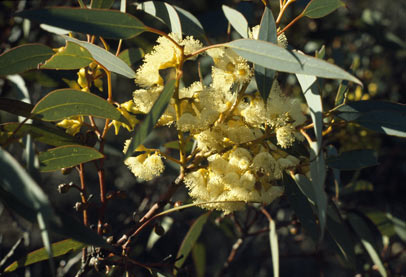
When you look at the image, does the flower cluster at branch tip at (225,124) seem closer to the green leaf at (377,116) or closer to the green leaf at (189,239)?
the green leaf at (377,116)

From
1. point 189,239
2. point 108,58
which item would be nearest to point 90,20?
point 108,58

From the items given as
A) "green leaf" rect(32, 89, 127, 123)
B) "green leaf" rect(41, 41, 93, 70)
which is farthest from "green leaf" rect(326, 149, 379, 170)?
"green leaf" rect(41, 41, 93, 70)

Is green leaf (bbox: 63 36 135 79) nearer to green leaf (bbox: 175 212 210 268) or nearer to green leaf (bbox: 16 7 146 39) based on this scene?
green leaf (bbox: 16 7 146 39)

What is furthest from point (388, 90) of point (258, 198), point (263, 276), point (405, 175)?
point (258, 198)

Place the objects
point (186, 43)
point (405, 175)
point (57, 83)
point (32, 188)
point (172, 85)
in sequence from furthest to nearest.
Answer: point (405, 175) → point (57, 83) → point (186, 43) → point (172, 85) → point (32, 188)

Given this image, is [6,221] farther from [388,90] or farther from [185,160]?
[388,90]

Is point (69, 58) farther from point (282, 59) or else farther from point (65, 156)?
point (282, 59)

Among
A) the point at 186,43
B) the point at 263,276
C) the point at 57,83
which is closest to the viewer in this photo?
the point at 186,43
